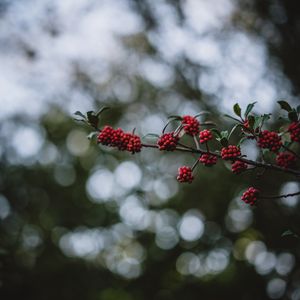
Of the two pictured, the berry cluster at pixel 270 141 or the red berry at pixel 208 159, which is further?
the red berry at pixel 208 159

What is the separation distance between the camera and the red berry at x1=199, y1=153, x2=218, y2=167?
1.61 metres

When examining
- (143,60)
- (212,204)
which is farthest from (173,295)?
(143,60)

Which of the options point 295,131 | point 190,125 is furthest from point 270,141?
point 190,125

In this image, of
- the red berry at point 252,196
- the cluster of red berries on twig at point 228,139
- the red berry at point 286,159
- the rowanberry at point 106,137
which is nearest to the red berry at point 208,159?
the cluster of red berries on twig at point 228,139

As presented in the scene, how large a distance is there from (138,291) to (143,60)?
276 inches

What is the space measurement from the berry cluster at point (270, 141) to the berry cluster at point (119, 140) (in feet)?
2.00

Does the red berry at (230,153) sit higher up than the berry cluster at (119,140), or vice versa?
the berry cluster at (119,140)

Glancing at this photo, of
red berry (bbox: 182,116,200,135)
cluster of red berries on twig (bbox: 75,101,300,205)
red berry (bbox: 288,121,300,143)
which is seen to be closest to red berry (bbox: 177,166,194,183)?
cluster of red berries on twig (bbox: 75,101,300,205)

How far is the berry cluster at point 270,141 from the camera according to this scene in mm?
1491

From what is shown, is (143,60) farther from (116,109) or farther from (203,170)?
(203,170)

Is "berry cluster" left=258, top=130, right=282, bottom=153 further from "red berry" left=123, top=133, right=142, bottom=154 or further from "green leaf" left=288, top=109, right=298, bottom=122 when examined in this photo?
"red berry" left=123, top=133, right=142, bottom=154

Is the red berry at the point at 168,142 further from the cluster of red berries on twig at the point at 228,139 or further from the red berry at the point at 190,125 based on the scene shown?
the red berry at the point at 190,125

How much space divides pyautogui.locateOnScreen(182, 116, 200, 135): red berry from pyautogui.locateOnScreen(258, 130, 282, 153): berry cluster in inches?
14.0

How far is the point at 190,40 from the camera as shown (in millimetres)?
6051
